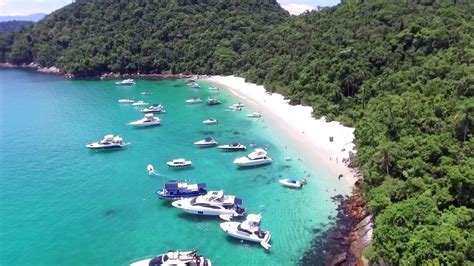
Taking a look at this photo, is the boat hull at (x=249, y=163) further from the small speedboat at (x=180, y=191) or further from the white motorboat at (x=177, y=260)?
the white motorboat at (x=177, y=260)

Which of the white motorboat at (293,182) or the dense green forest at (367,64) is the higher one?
the dense green forest at (367,64)

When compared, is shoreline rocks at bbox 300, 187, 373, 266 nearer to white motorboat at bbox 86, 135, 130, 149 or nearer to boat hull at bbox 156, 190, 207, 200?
boat hull at bbox 156, 190, 207, 200

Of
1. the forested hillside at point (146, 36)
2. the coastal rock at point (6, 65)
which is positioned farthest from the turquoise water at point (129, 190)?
the coastal rock at point (6, 65)

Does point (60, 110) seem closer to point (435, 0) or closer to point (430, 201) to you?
point (430, 201)

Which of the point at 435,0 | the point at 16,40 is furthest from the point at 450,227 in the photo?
the point at 16,40

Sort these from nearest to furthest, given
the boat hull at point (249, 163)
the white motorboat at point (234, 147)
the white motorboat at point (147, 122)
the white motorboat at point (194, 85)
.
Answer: the boat hull at point (249, 163) → the white motorboat at point (234, 147) → the white motorboat at point (147, 122) → the white motorboat at point (194, 85)

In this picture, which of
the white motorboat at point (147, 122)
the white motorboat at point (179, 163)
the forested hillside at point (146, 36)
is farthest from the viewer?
the forested hillside at point (146, 36)
